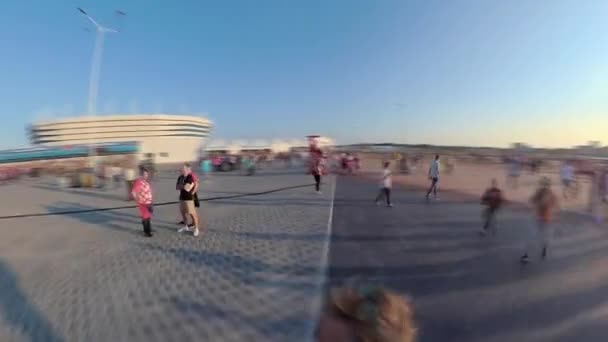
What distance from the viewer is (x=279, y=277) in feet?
13.3

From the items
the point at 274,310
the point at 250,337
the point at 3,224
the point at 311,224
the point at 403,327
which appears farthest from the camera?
the point at 3,224

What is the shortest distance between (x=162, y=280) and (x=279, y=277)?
157cm

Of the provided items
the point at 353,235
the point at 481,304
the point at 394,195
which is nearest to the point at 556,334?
the point at 481,304

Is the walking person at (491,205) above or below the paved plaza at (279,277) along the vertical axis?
above

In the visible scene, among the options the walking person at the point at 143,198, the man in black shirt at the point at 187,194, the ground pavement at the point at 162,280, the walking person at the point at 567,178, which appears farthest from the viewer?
the walking person at the point at 567,178

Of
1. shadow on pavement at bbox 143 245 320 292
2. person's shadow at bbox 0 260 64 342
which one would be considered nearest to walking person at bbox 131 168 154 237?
shadow on pavement at bbox 143 245 320 292

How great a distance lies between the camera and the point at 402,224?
275 inches

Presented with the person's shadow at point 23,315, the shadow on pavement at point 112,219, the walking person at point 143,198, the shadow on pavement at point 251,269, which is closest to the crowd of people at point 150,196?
the walking person at point 143,198

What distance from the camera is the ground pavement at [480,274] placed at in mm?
3008

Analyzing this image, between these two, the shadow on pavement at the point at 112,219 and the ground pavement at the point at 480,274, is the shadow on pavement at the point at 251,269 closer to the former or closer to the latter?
the ground pavement at the point at 480,274

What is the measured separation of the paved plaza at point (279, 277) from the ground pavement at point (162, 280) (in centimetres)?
2

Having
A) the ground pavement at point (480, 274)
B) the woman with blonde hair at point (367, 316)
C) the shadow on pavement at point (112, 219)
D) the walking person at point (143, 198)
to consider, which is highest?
the woman with blonde hair at point (367, 316)

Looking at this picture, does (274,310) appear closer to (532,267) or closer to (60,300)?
(60,300)

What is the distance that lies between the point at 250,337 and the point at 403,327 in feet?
7.30
